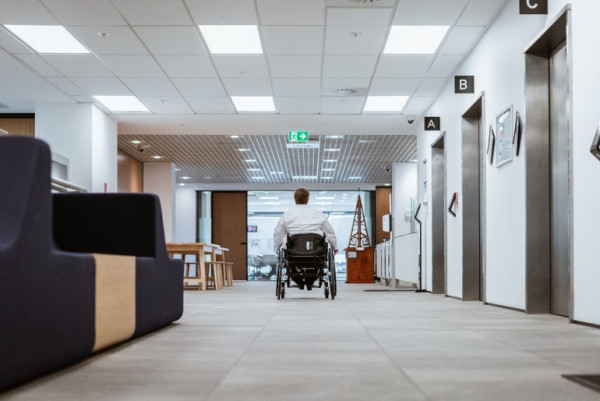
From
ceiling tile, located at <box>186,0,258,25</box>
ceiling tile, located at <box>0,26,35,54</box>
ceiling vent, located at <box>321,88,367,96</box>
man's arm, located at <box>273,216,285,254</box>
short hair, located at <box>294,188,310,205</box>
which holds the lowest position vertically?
man's arm, located at <box>273,216,285,254</box>

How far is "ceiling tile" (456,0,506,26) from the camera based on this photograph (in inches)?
238

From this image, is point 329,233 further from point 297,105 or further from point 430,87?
point 297,105

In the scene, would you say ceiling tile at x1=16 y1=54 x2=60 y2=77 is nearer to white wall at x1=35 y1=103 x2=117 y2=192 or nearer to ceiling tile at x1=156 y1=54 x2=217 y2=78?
ceiling tile at x1=156 y1=54 x2=217 y2=78

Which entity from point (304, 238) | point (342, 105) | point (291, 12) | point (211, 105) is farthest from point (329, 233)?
point (211, 105)

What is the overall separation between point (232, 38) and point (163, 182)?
9558 millimetres

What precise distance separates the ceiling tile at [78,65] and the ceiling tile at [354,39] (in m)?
2.76

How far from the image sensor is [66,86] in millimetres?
8945

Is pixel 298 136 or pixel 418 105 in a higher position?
pixel 418 105

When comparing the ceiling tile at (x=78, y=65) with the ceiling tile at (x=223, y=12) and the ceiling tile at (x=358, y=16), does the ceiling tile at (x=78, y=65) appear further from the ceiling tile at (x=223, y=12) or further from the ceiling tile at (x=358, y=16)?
the ceiling tile at (x=358, y=16)

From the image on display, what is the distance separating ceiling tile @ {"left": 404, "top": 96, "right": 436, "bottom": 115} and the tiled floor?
6270 mm

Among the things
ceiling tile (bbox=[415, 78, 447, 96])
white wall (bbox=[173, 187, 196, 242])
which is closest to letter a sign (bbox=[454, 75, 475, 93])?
ceiling tile (bbox=[415, 78, 447, 96])

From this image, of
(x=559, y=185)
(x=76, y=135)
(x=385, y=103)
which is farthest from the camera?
(x=385, y=103)

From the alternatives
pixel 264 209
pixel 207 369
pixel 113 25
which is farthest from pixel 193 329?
pixel 264 209

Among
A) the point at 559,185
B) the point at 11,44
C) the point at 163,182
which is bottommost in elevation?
the point at 559,185
